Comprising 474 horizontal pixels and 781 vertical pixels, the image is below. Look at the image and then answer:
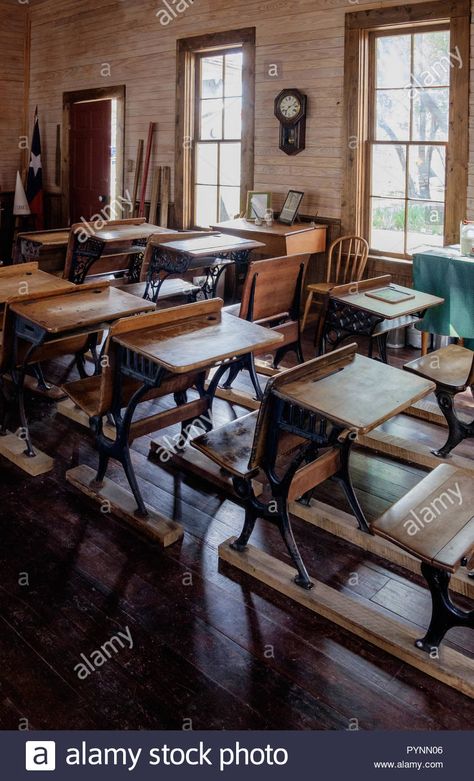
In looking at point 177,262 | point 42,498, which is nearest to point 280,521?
point 42,498

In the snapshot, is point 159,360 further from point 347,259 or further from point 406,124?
point 406,124

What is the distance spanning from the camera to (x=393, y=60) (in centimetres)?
592

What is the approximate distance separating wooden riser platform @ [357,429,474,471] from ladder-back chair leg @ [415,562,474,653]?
4.75 feet

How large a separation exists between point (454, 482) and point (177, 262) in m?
3.09

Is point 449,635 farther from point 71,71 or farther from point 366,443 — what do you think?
point 71,71

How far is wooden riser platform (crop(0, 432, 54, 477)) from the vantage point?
3.54 metres

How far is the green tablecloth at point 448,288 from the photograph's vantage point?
4785mm

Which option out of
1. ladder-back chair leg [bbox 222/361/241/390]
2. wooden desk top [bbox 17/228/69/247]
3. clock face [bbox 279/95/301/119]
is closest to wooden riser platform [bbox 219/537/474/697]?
ladder-back chair leg [bbox 222/361/241/390]

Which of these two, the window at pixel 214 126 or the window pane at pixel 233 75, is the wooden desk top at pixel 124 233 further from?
the window pane at pixel 233 75

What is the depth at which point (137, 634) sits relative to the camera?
2.40 metres

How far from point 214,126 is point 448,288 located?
3.77 metres

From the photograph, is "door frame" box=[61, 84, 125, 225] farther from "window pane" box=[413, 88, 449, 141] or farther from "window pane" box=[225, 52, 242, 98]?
"window pane" box=[413, 88, 449, 141]

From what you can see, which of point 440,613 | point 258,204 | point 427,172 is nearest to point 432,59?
point 427,172

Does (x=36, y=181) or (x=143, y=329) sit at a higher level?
(x=36, y=181)
